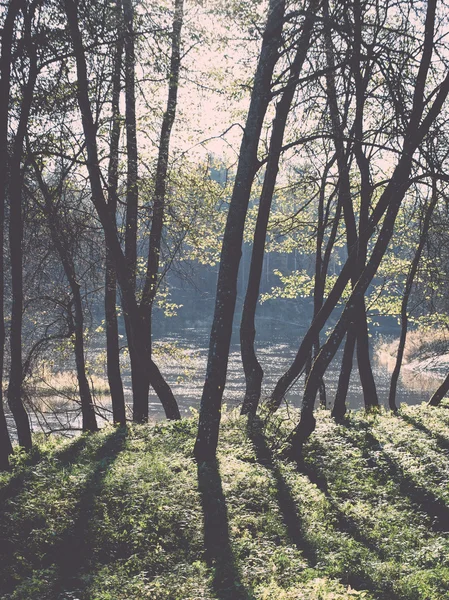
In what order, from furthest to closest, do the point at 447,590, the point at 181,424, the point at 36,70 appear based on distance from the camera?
the point at 181,424, the point at 36,70, the point at 447,590

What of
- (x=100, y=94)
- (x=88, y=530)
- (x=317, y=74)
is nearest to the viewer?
(x=88, y=530)

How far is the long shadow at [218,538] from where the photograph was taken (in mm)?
4841

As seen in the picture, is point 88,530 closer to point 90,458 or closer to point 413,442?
point 90,458

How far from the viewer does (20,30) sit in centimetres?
865

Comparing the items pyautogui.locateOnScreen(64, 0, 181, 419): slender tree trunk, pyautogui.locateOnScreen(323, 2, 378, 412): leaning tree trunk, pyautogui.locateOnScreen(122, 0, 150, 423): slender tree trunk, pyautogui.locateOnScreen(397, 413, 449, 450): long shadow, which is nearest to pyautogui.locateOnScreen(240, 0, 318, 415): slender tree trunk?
pyautogui.locateOnScreen(323, 2, 378, 412): leaning tree trunk

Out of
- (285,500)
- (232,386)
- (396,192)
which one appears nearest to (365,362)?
(396,192)

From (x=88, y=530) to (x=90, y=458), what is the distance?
9.03 feet

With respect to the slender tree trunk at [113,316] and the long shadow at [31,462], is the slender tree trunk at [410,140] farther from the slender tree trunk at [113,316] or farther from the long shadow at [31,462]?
the slender tree trunk at [113,316]

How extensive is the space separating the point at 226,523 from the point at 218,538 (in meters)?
0.36

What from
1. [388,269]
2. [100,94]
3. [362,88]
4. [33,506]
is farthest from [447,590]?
[388,269]

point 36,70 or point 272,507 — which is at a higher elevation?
point 36,70

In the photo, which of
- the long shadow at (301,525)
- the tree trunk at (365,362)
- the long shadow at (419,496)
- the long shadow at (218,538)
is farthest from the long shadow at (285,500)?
the tree trunk at (365,362)

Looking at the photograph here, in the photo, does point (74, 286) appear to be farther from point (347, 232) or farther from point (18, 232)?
point (347, 232)

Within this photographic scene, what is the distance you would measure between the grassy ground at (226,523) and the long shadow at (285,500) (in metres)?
0.02
